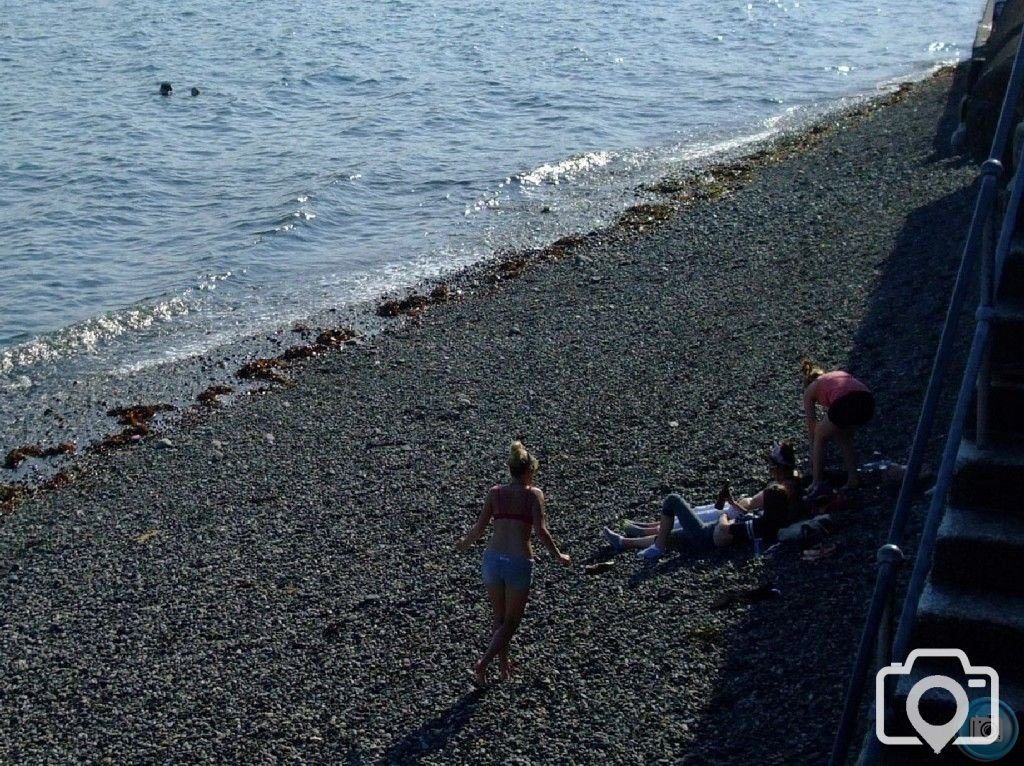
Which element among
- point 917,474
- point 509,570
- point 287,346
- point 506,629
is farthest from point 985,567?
point 287,346

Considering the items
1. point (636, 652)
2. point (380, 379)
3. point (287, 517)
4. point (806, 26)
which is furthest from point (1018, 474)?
point (806, 26)

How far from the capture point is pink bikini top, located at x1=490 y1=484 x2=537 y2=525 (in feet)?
28.3

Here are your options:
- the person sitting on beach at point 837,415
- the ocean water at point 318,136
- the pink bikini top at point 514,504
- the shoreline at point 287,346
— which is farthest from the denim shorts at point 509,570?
the ocean water at point 318,136

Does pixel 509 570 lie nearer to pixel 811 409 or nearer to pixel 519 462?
pixel 519 462

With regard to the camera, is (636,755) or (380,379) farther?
(380,379)

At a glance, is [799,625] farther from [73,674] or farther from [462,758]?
[73,674]

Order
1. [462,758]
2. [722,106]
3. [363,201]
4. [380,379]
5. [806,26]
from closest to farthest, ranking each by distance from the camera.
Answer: [462,758] < [380,379] < [363,201] < [722,106] < [806,26]

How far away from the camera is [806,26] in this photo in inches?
1919

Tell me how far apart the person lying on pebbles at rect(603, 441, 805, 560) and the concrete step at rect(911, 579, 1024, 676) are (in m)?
5.02

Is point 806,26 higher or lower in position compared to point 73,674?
higher

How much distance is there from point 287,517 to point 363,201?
16225mm

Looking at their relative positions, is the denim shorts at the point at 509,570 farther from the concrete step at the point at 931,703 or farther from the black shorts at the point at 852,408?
the concrete step at the point at 931,703

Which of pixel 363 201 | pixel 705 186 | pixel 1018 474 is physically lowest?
pixel 363 201

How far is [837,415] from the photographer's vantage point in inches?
403
